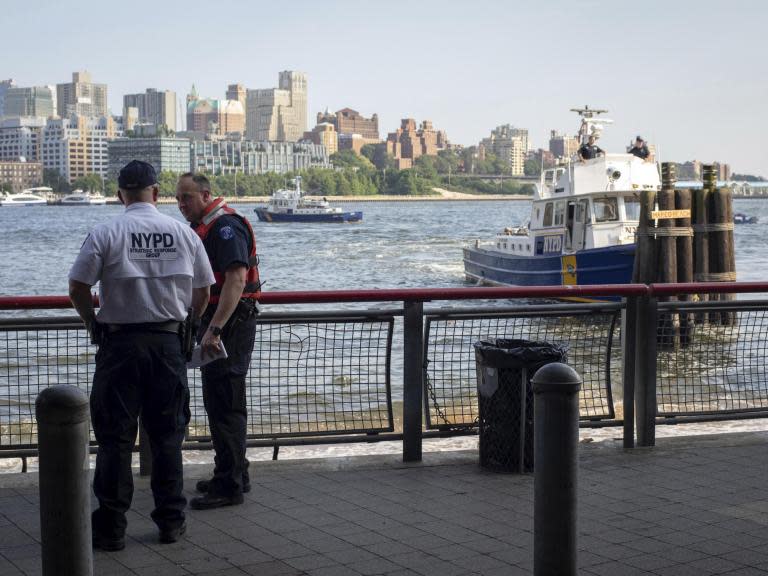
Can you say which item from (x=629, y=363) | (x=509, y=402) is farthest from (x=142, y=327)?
(x=629, y=363)

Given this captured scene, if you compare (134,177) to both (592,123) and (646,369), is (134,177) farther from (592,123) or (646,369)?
(592,123)

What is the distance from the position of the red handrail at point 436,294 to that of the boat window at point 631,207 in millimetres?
21069

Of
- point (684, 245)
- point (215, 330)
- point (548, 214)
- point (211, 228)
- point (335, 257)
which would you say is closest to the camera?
point (215, 330)

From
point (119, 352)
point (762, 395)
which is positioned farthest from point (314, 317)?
point (762, 395)

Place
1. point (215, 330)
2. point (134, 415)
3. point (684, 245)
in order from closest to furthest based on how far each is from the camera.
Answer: point (134, 415) < point (215, 330) < point (684, 245)

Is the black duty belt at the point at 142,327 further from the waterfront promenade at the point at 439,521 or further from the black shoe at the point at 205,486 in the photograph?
the black shoe at the point at 205,486

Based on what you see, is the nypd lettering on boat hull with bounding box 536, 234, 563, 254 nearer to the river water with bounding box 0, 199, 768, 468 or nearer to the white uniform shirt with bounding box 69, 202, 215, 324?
the river water with bounding box 0, 199, 768, 468

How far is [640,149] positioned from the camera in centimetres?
2922

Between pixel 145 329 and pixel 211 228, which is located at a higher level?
pixel 211 228

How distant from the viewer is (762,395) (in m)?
8.52

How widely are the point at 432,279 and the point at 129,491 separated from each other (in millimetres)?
40784

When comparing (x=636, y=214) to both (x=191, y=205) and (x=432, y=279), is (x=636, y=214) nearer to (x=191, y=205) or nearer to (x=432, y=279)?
(x=432, y=279)

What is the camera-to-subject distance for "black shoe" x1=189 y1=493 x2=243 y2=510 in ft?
19.4

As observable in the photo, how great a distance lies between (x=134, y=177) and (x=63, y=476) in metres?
2.04
